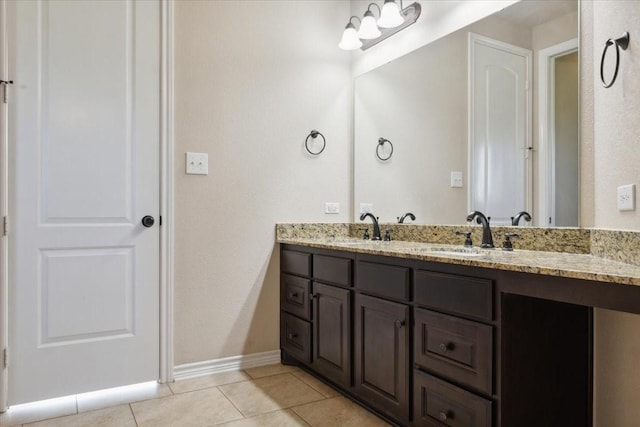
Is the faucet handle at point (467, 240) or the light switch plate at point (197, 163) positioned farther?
the light switch plate at point (197, 163)

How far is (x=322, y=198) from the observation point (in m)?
3.02

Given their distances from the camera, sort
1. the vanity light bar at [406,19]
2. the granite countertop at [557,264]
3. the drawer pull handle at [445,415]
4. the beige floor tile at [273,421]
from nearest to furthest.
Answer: the granite countertop at [557,264] < the drawer pull handle at [445,415] < the beige floor tile at [273,421] < the vanity light bar at [406,19]

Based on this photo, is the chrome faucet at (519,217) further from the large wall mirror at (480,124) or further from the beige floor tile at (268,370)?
the beige floor tile at (268,370)

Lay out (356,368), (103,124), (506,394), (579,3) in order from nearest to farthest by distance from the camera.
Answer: (506,394) < (579,3) < (356,368) < (103,124)

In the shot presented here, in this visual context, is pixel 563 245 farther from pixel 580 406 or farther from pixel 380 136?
pixel 380 136

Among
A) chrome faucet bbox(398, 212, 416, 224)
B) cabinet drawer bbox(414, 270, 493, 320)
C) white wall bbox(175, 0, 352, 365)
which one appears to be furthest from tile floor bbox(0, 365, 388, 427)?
chrome faucet bbox(398, 212, 416, 224)

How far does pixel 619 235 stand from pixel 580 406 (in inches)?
25.4

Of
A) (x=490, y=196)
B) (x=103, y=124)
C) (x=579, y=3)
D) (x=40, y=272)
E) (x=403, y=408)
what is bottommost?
(x=403, y=408)

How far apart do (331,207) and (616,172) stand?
174 centimetres

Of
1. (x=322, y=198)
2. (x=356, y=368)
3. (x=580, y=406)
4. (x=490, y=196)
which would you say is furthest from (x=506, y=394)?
(x=322, y=198)

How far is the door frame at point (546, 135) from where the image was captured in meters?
1.93

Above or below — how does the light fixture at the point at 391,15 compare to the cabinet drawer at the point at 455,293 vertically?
above

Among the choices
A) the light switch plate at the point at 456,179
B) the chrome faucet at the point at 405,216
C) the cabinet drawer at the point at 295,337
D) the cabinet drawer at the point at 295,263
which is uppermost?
the light switch plate at the point at 456,179

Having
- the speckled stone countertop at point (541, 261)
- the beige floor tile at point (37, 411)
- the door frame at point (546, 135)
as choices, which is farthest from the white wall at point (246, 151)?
the door frame at point (546, 135)
